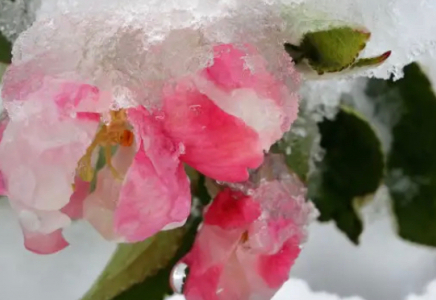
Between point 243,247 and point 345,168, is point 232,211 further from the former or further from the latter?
point 345,168

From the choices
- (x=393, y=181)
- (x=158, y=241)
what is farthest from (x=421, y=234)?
(x=158, y=241)

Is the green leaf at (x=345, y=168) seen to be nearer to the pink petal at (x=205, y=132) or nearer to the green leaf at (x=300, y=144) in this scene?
the green leaf at (x=300, y=144)

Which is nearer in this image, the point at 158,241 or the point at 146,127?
the point at 146,127

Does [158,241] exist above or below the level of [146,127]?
below

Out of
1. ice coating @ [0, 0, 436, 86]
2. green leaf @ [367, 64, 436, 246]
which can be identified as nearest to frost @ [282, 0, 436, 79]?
ice coating @ [0, 0, 436, 86]

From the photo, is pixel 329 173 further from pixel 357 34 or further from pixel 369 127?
pixel 357 34

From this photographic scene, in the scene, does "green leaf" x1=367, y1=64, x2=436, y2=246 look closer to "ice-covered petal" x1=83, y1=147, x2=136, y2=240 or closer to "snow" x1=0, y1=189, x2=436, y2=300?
"snow" x1=0, y1=189, x2=436, y2=300
